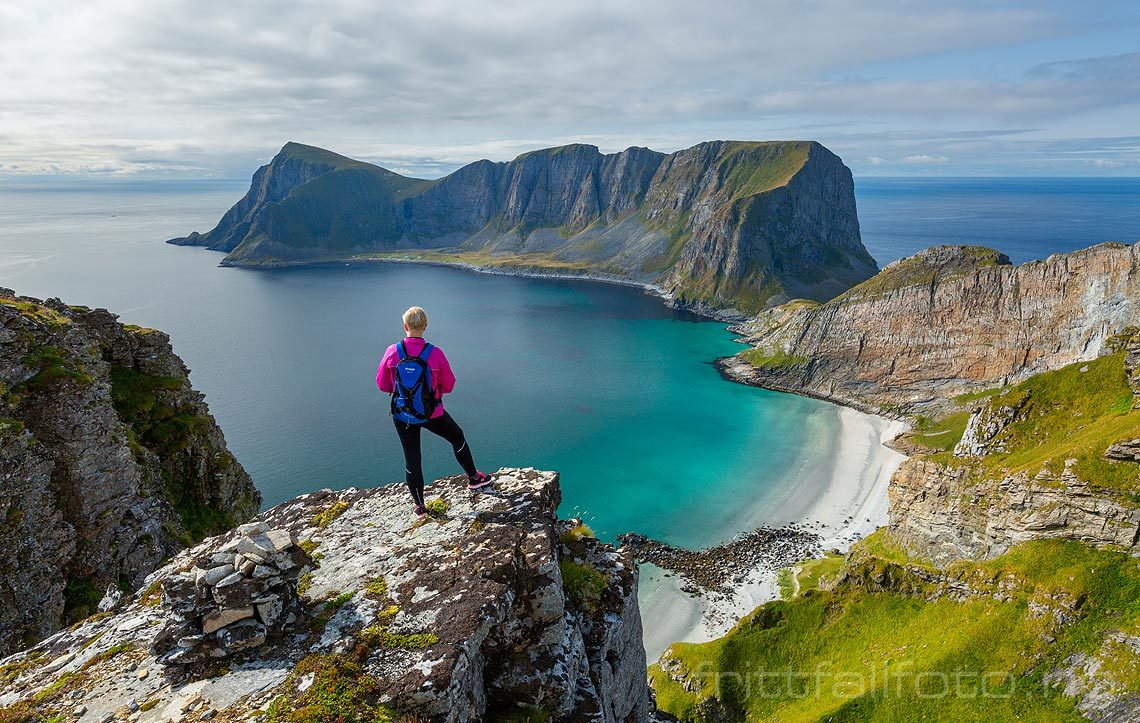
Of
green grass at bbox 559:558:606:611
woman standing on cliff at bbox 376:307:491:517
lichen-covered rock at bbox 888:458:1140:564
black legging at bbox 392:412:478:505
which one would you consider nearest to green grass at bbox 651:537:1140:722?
lichen-covered rock at bbox 888:458:1140:564

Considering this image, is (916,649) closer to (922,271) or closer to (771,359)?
(922,271)

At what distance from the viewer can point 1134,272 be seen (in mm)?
66312

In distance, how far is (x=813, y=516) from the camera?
5962cm

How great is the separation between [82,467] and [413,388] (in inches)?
614

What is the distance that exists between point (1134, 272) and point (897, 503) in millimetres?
56324

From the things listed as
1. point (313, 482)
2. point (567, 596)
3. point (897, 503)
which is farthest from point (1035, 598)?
point (313, 482)

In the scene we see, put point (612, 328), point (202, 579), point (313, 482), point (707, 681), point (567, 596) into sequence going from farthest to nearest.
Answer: point (612, 328), point (313, 482), point (707, 681), point (567, 596), point (202, 579)

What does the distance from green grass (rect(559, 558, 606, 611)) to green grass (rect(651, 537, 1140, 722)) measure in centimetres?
2056

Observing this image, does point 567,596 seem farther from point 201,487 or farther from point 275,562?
point 201,487

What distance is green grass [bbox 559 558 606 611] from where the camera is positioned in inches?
411

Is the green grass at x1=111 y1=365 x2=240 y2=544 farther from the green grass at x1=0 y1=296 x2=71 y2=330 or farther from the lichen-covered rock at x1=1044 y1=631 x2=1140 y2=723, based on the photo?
the lichen-covered rock at x1=1044 y1=631 x2=1140 y2=723

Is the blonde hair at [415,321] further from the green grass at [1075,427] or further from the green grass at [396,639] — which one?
the green grass at [1075,427]

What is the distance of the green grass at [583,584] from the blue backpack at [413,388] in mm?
4092

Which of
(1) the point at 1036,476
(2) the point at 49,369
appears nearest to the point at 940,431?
(1) the point at 1036,476
